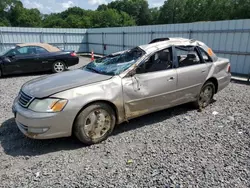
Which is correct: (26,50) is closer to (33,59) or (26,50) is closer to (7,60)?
(33,59)

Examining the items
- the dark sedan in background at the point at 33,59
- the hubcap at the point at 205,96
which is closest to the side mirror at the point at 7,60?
the dark sedan in background at the point at 33,59

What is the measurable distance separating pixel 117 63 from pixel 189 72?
1516mm

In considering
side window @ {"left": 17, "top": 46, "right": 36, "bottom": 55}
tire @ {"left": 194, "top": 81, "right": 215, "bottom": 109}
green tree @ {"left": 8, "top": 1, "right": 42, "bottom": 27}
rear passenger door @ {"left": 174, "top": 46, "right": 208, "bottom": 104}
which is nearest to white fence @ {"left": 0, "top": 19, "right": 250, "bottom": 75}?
tire @ {"left": 194, "top": 81, "right": 215, "bottom": 109}

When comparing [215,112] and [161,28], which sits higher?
[161,28]

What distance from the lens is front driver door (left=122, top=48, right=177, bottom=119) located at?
3.32 meters

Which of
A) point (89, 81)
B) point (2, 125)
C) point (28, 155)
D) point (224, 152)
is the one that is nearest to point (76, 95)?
point (89, 81)

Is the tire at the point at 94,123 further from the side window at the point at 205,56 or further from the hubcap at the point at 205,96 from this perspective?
the side window at the point at 205,56

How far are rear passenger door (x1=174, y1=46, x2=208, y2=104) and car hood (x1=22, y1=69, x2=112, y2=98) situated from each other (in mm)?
1569

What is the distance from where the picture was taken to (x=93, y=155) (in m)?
2.91

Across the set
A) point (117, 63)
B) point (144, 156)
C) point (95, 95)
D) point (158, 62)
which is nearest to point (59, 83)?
point (95, 95)

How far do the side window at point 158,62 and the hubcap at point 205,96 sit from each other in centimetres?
124

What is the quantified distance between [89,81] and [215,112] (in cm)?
298

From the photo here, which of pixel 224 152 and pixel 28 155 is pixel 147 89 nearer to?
pixel 224 152

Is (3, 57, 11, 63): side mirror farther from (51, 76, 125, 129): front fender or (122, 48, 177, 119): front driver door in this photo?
(122, 48, 177, 119): front driver door
